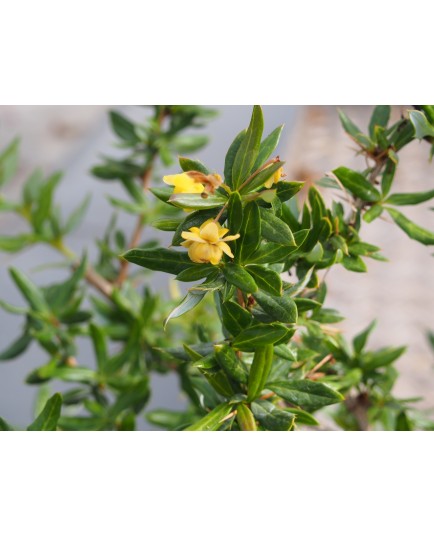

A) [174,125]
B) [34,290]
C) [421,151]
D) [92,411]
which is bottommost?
[92,411]

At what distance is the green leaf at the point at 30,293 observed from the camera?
71cm

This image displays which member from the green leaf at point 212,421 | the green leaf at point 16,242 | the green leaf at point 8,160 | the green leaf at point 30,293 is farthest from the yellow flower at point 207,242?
the green leaf at point 8,160

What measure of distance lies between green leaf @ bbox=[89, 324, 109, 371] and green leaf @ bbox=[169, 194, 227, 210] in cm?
33

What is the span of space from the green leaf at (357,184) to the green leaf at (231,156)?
9cm

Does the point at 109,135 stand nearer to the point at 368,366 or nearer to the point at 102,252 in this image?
the point at 102,252

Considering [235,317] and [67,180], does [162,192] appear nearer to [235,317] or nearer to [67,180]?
[235,317]

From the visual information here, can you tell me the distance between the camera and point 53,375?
65 cm

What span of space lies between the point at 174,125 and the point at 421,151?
1364 mm

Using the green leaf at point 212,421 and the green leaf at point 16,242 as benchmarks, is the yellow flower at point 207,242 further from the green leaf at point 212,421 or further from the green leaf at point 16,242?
the green leaf at point 16,242

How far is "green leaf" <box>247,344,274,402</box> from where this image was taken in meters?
0.36

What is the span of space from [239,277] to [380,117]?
0.68 ft

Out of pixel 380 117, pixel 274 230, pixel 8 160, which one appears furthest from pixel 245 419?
pixel 8 160

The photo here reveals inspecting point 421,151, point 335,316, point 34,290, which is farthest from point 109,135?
point 335,316

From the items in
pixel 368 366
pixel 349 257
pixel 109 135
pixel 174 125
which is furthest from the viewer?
pixel 109 135
